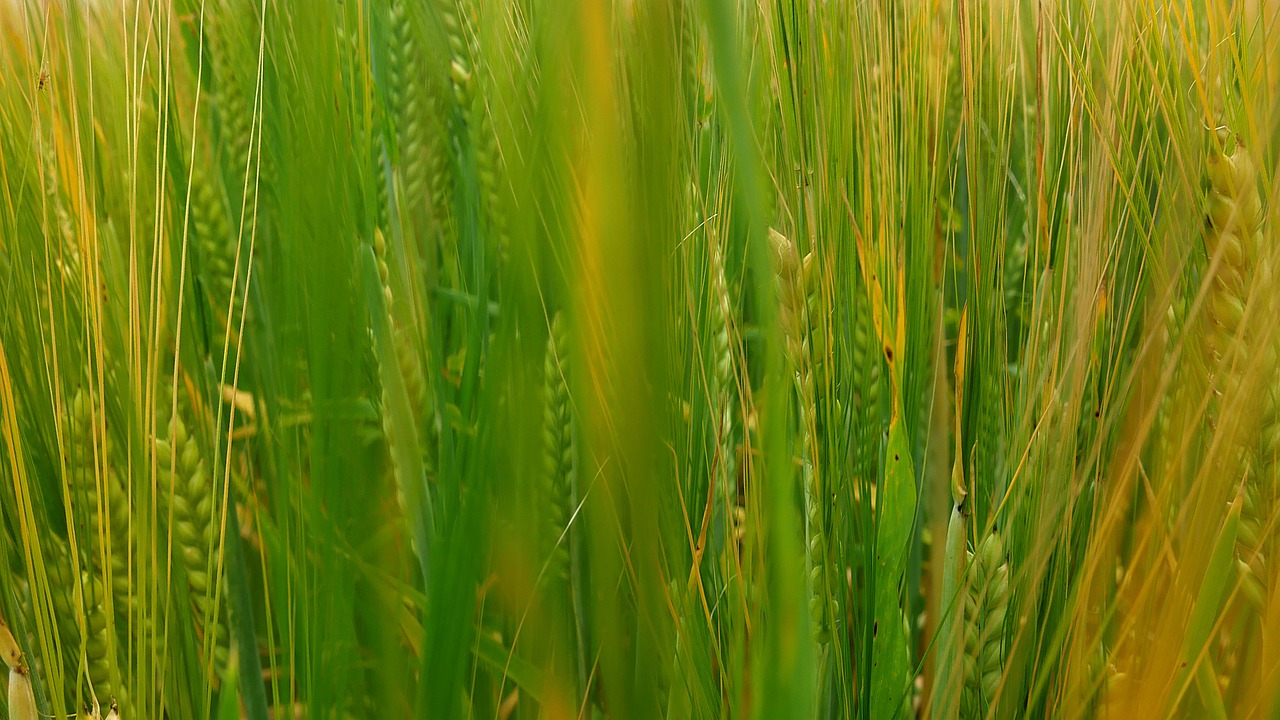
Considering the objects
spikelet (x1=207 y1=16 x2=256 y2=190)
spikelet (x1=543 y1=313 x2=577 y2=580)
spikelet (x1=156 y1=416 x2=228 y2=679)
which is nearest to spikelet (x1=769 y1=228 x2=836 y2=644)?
spikelet (x1=543 y1=313 x2=577 y2=580)

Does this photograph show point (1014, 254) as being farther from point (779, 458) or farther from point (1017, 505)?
point (779, 458)

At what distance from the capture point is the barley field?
0.34 meters

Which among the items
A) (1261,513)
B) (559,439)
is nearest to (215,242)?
(559,439)

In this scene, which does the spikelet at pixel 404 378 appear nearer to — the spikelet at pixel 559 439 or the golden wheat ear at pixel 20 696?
the spikelet at pixel 559 439

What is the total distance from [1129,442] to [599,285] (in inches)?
12.2

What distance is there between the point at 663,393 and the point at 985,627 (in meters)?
0.21

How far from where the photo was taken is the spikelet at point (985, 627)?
0.41 metres

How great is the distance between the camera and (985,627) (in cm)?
42

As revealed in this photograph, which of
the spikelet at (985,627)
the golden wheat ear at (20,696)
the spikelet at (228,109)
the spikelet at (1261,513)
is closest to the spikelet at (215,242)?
the spikelet at (228,109)

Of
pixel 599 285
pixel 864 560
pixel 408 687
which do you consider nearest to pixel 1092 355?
pixel 864 560

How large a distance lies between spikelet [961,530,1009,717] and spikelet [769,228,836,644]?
0.22 feet

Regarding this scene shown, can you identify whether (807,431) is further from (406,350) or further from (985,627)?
(406,350)

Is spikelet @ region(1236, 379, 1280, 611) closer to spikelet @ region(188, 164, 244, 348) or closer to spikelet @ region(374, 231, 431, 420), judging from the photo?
spikelet @ region(374, 231, 431, 420)

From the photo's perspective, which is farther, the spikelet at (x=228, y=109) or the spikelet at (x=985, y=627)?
the spikelet at (x=228, y=109)
